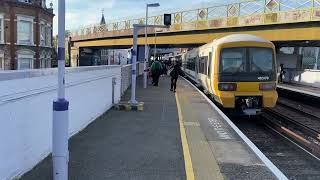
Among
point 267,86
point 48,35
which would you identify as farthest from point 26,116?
point 48,35

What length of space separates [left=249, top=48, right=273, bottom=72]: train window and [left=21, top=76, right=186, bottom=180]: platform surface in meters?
4.83

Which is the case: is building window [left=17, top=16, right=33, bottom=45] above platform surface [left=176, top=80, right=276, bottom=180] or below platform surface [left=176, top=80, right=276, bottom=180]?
above

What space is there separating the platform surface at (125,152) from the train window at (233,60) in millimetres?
4340

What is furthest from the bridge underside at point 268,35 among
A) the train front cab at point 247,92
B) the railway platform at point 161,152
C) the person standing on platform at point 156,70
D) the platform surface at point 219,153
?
the railway platform at point 161,152

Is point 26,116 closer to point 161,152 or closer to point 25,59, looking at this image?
point 161,152

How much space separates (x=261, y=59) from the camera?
16.7 m

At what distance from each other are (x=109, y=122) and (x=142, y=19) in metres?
41.4

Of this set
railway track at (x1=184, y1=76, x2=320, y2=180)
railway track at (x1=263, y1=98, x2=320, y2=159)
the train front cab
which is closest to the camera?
railway track at (x1=184, y1=76, x2=320, y2=180)

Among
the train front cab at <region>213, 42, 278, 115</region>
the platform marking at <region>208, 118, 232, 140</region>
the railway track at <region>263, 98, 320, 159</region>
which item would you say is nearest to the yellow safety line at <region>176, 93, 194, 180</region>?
the platform marking at <region>208, 118, 232, 140</region>

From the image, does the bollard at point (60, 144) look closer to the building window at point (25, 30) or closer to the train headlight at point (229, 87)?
the train headlight at point (229, 87)

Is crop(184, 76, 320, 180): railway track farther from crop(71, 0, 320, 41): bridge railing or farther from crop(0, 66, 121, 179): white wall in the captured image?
crop(71, 0, 320, 41): bridge railing

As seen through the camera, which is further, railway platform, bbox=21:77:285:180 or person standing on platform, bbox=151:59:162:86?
person standing on platform, bbox=151:59:162:86

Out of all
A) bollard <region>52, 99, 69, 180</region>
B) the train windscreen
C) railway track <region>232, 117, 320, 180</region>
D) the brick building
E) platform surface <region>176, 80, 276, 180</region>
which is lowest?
railway track <region>232, 117, 320, 180</region>

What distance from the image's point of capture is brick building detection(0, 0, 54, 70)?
36.0 m
